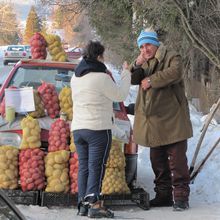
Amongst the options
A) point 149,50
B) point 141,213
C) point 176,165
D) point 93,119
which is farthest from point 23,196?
point 149,50

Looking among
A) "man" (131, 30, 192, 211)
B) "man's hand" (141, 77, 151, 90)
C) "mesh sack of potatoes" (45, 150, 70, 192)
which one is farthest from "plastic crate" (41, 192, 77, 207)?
"man's hand" (141, 77, 151, 90)

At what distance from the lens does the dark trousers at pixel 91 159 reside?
5.70m

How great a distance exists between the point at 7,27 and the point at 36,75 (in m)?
94.0

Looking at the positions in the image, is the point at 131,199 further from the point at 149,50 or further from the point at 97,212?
the point at 149,50

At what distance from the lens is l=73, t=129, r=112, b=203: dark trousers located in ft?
18.7

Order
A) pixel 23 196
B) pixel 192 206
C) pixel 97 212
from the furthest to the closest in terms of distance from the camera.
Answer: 1. pixel 192 206
2. pixel 23 196
3. pixel 97 212

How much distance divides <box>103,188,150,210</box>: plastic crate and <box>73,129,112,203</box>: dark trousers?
0.33m

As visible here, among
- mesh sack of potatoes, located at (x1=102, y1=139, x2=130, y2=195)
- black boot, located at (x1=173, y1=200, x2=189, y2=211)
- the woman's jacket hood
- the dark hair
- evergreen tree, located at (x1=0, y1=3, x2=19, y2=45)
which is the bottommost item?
black boot, located at (x1=173, y1=200, x2=189, y2=211)

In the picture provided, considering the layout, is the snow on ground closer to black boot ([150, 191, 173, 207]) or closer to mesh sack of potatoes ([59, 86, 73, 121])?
black boot ([150, 191, 173, 207])

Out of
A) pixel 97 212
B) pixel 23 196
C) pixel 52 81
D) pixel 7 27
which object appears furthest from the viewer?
pixel 7 27

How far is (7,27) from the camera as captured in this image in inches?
3895

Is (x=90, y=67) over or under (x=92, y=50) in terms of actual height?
under

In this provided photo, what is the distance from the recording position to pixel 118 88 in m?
5.67

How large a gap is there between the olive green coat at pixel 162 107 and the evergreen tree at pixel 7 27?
307 ft
